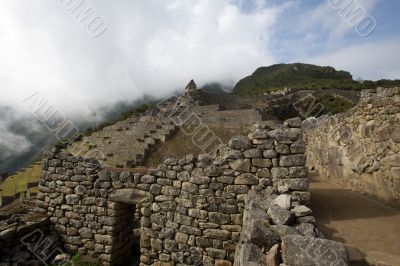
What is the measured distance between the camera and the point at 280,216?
363cm

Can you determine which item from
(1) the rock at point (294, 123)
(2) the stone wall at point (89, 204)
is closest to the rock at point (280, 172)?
(1) the rock at point (294, 123)

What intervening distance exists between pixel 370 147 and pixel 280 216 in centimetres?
424

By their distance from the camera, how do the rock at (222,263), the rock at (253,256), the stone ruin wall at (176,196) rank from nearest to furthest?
the rock at (253,256) → the stone ruin wall at (176,196) → the rock at (222,263)

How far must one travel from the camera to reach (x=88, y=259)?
6879 millimetres

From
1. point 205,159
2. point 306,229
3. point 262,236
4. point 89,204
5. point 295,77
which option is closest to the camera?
point 262,236

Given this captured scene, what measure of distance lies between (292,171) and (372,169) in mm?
2714

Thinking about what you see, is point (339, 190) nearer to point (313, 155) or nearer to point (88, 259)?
point (313, 155)

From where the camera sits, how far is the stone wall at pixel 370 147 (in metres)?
5.86

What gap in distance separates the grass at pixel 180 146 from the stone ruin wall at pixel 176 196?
1112 centimetres

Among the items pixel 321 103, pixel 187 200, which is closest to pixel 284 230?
pixel 187 200

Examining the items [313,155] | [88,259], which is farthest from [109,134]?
[88,259]

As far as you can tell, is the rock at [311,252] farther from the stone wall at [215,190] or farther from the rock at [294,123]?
the rock at [294,123]

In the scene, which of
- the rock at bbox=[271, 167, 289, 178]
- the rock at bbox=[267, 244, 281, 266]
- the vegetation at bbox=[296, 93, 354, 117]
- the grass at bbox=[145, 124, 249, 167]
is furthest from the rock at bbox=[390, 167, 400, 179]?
the vegetation at bbox=[296, 93, 354, 117]

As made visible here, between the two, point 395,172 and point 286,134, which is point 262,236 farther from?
point 395,172
